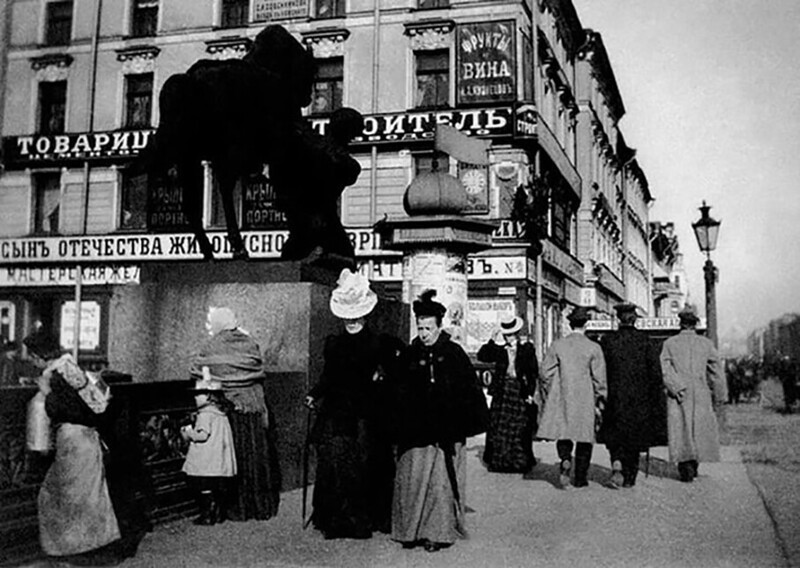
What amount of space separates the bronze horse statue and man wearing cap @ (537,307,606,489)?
2376mm

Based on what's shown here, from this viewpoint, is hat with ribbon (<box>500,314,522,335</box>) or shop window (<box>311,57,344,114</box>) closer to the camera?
hat with ribbon (<box>500,314,522,335</box>)

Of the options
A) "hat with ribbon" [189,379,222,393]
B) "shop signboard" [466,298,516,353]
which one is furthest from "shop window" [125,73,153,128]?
"hat with ribbon" [189,379,222,393]

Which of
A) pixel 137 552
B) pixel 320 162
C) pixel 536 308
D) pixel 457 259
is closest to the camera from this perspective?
pixel 137 552

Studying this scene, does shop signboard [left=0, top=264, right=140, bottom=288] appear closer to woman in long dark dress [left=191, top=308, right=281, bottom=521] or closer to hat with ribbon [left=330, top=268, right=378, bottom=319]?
woman in long dark dress [left=191, top=308, right=281, bottom=521]

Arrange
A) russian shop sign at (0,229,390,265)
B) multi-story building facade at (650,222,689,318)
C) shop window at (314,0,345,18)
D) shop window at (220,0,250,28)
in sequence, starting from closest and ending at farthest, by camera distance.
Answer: russian shop sign at (0,229,390,265), shop window at (220,0,250,28), shop window at (314,0,345,18), multi-story building facade at (650,222,689,318)

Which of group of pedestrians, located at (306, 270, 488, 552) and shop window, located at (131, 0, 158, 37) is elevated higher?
shop window, located at (131, 0, 158, 37)

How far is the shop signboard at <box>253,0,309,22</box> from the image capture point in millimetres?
23609

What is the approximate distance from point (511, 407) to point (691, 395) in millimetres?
1861

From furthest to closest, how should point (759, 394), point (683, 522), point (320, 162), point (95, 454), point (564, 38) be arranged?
point (564, 38), point (759, 394), point (320, 162), point (683, 522), point (95, 454)

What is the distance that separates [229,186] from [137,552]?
3.50 metres

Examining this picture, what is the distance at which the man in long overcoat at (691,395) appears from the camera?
8.34 metres

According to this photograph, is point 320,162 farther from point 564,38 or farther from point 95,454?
point 564,38

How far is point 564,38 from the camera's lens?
3089cm

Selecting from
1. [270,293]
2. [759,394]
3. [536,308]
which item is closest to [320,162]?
[270,293]
